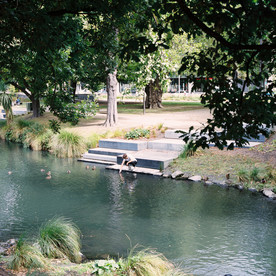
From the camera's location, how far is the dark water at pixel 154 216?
347 inches

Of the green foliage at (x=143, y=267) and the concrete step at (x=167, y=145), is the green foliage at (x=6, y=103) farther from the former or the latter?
the green foliage at (x=143, y=267)

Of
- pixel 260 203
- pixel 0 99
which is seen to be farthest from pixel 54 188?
pixel 0 99

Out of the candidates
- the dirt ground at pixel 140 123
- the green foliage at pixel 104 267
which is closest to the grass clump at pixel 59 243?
the green foliage at pixel 104 267

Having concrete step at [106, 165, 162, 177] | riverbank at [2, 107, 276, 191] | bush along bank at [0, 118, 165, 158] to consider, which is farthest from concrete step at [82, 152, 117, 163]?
concrete step at [106, 165, 162, 177]

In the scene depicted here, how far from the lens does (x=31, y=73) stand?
1026cm

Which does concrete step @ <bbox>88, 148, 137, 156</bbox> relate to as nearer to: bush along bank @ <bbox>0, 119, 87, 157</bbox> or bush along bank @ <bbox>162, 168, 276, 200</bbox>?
bush along bank @ <bbox>0, 119, 87, 157</bbox>

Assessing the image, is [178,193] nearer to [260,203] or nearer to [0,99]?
[260,203]

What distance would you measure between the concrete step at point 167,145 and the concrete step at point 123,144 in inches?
16.2

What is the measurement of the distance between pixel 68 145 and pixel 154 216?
32.8ft

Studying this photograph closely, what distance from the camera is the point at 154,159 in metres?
17.1

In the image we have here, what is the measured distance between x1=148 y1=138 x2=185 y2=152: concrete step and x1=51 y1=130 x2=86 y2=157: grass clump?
145 inches

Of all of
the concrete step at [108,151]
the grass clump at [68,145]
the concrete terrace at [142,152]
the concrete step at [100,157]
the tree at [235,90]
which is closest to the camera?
the tree at [235,90]

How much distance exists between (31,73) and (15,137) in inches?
612

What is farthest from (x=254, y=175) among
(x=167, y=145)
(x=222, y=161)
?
(x=167, y=145)
